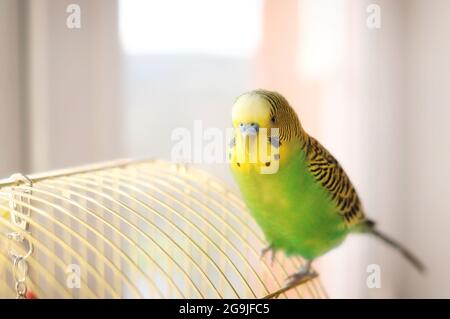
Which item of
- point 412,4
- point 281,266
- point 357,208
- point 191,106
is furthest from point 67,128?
point 412,4

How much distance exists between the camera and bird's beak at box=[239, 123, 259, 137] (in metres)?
0.61

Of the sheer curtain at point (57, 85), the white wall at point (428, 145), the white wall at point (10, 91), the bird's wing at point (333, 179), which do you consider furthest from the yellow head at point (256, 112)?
the white wall at point (428, 145)

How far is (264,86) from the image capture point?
1.22 m

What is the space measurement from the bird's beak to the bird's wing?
5.0 inches

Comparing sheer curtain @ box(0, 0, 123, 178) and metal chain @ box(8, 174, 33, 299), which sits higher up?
sheer curtain @ box(0, 0, 123, 178)

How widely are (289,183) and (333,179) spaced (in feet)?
0.26

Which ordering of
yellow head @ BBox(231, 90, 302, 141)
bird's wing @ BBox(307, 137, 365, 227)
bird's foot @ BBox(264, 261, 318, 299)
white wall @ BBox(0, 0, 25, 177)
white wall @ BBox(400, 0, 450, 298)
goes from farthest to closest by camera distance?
white wall @ BBox(400, 0, 450, 298) < white wall @ BBox(0, 0, 25, 177) < bird's foot @ BBox(264, 261, 318, 299) < bird's wing @ BBox(307, 137, 365, 227) < yellow head @ BBox(231, 90, 302, 141)

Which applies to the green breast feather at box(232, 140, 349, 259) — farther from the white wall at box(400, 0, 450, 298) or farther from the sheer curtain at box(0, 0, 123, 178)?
the white wall at box(400, 0, 450, 298)

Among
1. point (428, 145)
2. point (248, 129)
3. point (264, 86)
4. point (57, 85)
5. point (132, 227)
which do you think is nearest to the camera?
point (248, 129)

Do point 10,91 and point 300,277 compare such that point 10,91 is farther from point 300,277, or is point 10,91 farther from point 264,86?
point 300,277

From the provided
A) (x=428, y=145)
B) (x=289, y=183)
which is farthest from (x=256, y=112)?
(x=428, y=145)

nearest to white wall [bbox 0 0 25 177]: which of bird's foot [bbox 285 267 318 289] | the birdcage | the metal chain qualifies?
the birdcage

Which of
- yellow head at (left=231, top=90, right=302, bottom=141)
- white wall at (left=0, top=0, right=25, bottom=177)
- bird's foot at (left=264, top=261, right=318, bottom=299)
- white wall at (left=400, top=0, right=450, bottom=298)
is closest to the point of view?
yellow head at (left=231, top=90, right=302, bottom=141)
